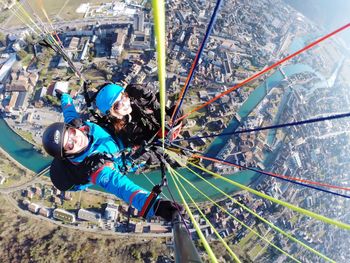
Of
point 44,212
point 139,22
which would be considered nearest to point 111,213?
point 44,212

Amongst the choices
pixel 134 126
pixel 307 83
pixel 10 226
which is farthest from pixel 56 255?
pixel 307 83

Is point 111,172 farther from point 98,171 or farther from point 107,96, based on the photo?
point 107,96

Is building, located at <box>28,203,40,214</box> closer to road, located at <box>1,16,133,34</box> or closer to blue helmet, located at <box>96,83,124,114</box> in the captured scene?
road, located at <box>1,16,133,34</box>

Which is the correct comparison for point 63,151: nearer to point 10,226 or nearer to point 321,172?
point 10,226

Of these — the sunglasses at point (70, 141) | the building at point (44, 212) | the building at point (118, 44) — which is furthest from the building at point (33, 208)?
the sunglasses at point (70, 141)

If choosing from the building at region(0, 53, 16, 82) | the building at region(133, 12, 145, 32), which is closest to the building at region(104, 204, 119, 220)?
the building at region(0, 53, 16, 82)

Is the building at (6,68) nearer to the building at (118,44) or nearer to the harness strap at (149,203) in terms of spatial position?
the building at (118,44)
